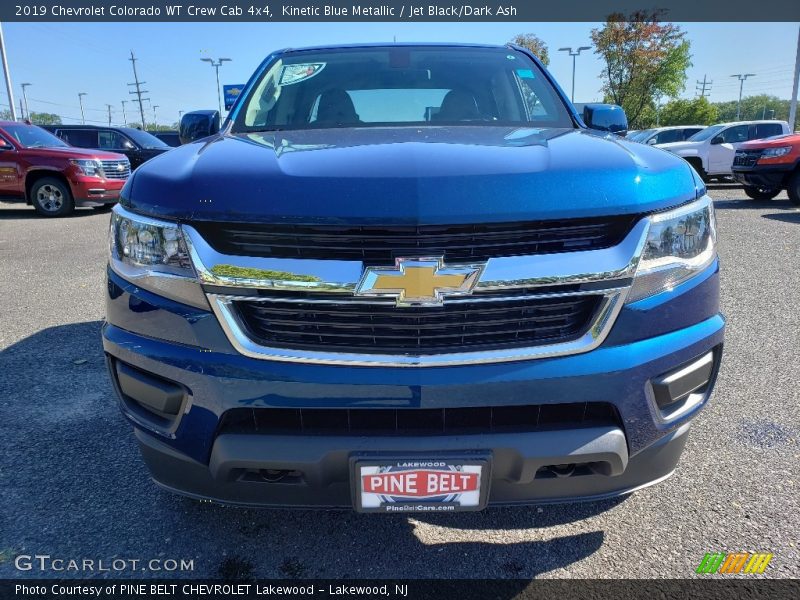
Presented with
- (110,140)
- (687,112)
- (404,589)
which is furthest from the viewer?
(687,112)

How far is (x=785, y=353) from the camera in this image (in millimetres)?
3791

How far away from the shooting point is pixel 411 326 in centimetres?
158

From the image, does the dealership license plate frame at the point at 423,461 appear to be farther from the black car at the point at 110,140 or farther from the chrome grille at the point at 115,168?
the black car at the point at 110,140

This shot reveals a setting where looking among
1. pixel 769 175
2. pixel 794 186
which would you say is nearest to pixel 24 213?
pixel 769 175

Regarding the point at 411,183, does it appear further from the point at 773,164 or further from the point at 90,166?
the point at 773,164

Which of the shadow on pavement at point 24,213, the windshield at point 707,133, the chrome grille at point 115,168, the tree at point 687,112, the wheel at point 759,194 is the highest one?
the tree at point 687,112

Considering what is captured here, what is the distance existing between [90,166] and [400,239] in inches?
436

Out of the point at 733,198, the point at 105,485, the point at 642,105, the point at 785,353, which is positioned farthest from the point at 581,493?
the point at 642,105

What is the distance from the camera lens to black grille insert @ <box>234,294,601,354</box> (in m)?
1.58

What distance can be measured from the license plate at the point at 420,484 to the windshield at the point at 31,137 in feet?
38.4

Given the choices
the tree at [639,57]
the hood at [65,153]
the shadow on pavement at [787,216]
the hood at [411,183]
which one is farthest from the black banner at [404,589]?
the tree at [639,57]

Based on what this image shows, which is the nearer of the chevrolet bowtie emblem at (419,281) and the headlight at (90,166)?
the chevrolet bowtie emblem at (419,281)

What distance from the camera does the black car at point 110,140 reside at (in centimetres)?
1458

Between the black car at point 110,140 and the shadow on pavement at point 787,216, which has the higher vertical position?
the black car at point 110,140
